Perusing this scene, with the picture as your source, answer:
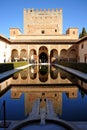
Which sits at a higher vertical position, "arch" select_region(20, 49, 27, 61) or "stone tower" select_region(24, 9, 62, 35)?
"stone tower" select_region(24, 9, 62, 35)

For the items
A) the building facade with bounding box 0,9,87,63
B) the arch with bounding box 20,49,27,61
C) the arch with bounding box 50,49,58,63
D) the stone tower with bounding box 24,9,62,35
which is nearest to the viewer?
the building facade with bounding box 0,9,87,63

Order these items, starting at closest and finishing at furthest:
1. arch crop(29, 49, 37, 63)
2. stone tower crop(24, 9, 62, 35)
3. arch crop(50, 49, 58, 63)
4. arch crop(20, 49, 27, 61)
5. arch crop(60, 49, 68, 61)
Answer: arch crop(60, 49, 68, 61)
arch crop(20, 49, 27, 61)
arch crop(29, 49, 37, 63)
arch crop(50, 49, 58, 63)
stone tower crop(24, 9, 62, 35)

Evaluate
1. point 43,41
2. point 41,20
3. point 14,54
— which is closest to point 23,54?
point 14,54

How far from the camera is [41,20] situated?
45.3 m

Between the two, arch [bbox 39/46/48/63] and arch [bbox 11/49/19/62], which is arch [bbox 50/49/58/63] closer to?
arch [bbox 39/46/48/63]

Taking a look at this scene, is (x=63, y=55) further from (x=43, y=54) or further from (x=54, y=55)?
(x=43, y=54)

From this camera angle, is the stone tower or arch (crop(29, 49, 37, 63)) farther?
the stone tower

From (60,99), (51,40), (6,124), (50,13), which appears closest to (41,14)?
(50,13)

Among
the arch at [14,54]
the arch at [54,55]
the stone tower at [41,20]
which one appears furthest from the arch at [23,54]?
the stone tower at [41,20]

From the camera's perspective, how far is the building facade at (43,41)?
38.4 meters

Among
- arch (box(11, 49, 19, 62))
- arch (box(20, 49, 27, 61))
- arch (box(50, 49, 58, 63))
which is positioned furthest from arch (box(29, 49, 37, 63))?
arch (box(50, 49, 58, 63))

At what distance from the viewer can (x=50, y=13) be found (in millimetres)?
45188

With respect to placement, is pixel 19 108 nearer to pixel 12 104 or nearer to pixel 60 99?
pixel 12 104

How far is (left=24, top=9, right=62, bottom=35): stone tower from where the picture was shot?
148ft
